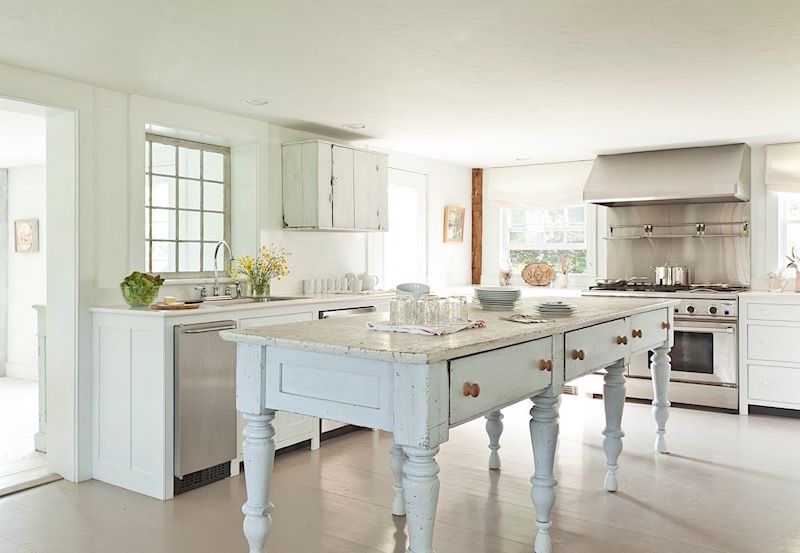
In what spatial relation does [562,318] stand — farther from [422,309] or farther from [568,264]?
[568,264]

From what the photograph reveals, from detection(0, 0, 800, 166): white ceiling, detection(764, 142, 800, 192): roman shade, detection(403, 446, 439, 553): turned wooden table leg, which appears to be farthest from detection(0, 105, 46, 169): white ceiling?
detection(764, 142, 800, 192): roman shade

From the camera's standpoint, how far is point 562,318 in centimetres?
299

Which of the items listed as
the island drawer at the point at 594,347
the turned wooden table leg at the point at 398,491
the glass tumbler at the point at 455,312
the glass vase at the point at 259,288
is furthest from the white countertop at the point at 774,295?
the glass tumbler at the point at 455,312

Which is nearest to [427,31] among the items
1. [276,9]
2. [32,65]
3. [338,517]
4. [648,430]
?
[276,9]

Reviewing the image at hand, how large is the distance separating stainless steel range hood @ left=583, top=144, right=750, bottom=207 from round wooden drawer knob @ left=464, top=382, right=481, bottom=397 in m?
4.60

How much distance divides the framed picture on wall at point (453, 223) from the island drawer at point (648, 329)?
3.57 meters

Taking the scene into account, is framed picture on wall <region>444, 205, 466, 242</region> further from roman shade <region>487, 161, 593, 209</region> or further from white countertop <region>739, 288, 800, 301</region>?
white countertop <region>739, 288, 800, 301</region>

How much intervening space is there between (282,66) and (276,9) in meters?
0.85

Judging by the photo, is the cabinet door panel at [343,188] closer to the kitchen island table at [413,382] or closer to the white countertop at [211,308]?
the white countertop at [211,308]

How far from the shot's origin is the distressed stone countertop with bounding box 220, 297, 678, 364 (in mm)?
2029

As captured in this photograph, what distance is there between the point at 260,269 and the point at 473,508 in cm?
242

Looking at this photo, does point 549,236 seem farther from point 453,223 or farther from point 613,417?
point 613,417

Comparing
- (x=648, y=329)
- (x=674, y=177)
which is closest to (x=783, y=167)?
(x=674, y=177)

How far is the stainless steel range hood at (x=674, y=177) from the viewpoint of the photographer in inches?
236
